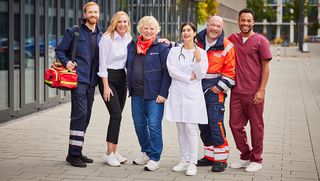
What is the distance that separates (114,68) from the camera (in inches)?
304

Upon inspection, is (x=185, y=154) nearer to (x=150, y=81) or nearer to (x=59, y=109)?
(x=150, y=81)

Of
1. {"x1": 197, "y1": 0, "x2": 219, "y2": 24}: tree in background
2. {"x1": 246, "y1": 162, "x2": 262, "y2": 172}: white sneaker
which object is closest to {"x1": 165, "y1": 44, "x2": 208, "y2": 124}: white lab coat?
{"x1": 246, "y1": 162, "x2": 262, "y2": 172}: white sneaker

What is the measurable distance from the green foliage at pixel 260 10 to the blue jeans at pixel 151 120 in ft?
328

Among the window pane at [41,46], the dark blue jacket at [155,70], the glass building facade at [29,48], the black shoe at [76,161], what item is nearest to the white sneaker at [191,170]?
the dark blue jacket at [155,70]

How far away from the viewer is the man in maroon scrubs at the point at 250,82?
7.48 metres

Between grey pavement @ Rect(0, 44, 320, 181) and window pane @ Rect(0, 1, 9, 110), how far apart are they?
1.67 ft

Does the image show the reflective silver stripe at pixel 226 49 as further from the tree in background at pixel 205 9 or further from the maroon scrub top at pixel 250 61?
the tree in background at pixel 205 9

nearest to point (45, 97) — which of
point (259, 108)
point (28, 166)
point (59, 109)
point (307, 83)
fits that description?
point (59, 109)

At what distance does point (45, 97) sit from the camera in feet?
45.4

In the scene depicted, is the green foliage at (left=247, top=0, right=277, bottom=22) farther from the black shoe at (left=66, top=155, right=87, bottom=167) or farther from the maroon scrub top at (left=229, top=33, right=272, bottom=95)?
the black shoe at (left=66, top=155, right=87, bottom=167)

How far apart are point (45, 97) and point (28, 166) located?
6224 mm

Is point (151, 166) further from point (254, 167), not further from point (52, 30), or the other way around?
point (52, 30)

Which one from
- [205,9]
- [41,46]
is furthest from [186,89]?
[205,9]

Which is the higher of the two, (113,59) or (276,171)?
(113,59)
